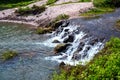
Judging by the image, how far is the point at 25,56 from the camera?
36938mm

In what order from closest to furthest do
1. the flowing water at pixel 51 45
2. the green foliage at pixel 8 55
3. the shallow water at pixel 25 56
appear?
the shallow water at pixel 25 56 → the flowing water at pixel 51 45 → the green foliage at pixel 8 55

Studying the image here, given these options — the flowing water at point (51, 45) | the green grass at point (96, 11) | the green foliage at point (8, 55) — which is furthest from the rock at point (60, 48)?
the green grass at point (96, 11)

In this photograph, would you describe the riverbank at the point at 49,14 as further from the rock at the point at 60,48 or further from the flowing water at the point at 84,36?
the rock at the point at 60,48

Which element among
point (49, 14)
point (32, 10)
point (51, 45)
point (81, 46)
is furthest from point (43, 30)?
point (32, 10)

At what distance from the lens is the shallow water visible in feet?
98.1

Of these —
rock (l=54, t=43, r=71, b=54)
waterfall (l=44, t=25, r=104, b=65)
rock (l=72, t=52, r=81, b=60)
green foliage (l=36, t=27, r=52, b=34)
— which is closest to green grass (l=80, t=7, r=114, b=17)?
green foliage (l=36, t=27, r=52, b=34)

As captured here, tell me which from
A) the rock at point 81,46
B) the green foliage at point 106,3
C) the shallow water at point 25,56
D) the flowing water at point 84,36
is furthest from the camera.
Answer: the green foliage at point 106,3

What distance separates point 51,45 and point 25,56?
673cm

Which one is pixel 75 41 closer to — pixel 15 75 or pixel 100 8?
pixel 15 75

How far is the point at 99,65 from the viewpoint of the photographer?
16.5m

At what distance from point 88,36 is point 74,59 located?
5.73 metres

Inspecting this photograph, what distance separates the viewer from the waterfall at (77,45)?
117ft

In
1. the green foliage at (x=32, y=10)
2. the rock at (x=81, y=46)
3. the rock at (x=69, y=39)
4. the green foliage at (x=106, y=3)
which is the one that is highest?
the rock at (x=81, y=46)

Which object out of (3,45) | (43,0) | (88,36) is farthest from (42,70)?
(43,0)
